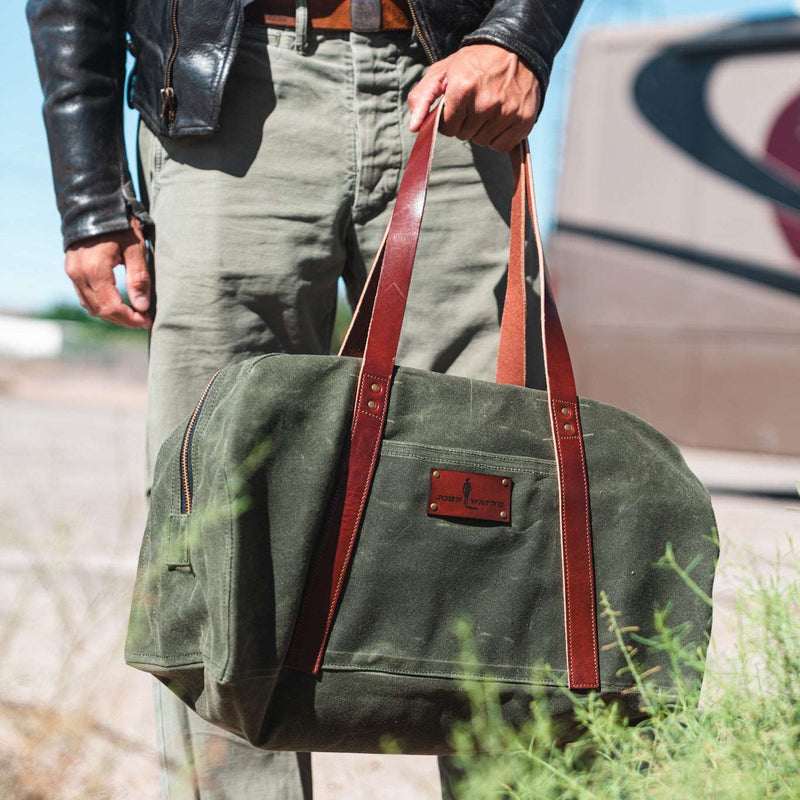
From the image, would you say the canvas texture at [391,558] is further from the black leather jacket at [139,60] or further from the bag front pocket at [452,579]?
the black leather jacket at [139,60]

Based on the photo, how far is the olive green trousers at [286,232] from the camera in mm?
1498

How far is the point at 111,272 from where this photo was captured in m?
1.58

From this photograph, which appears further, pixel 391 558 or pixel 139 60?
pixel 139 60

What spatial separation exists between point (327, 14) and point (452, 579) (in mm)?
914

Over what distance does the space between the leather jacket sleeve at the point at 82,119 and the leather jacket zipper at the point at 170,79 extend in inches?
Result: 6.3

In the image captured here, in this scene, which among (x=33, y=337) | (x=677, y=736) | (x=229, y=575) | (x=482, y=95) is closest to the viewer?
(x=229, y=575)

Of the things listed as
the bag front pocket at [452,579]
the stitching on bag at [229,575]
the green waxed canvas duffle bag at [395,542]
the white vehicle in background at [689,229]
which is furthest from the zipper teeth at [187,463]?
the white vehicle in background at [689,229]

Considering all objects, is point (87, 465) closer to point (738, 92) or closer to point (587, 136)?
point (587, 136)

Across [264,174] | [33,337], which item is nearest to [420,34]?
[264,174]

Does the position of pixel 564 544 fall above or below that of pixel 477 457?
below

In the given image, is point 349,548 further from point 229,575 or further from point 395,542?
point 229,575

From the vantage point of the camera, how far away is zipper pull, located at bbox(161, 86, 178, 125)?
148 centimetres

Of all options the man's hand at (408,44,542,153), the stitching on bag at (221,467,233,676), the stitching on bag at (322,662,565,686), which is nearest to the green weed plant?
the stitching on bag at (322,662,565,686)

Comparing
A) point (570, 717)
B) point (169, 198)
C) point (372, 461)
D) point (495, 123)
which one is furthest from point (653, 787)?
point (169, 198)
